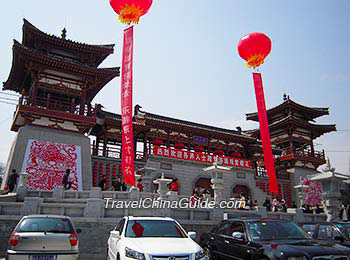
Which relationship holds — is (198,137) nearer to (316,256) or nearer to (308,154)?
(308,154)

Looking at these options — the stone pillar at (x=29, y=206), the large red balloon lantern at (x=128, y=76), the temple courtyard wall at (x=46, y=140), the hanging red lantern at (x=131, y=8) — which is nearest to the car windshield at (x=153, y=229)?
the stone pillar at (x=29, y=206)

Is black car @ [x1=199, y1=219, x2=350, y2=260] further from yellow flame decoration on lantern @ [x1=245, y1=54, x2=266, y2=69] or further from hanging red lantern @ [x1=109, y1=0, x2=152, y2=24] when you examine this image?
hanging red lantern @ [x1=109, y1=0, x2=152, y2=24]

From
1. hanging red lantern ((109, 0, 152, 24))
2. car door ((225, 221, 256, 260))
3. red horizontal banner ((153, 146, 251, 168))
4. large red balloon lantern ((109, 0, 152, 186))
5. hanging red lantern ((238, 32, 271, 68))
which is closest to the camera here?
car door ((225, 221, 256, 260))

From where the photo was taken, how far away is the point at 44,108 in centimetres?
1984

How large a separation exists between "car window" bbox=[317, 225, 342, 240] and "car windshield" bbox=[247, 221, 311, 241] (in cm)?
206

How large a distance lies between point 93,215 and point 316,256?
810cm

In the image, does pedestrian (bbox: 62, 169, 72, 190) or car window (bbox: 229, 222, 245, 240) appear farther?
pedestrian (bbox: 62, 169, 72, 190)

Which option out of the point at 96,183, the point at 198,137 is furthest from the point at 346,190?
the point at 96,183

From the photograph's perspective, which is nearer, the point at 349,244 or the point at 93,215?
the point at 349,244

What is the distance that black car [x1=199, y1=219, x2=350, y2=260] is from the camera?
5.15 m

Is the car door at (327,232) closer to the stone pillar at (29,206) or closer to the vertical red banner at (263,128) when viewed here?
the vertical red banner at (263,128)

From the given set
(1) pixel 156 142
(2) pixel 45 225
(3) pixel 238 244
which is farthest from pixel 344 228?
(1) pixel 156 142

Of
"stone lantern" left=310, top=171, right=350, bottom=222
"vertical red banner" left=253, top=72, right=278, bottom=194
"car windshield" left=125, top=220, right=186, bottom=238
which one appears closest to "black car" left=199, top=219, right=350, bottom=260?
"car windshield" left=125, top=220, right=186, bottom=238

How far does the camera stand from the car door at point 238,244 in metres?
6.03
